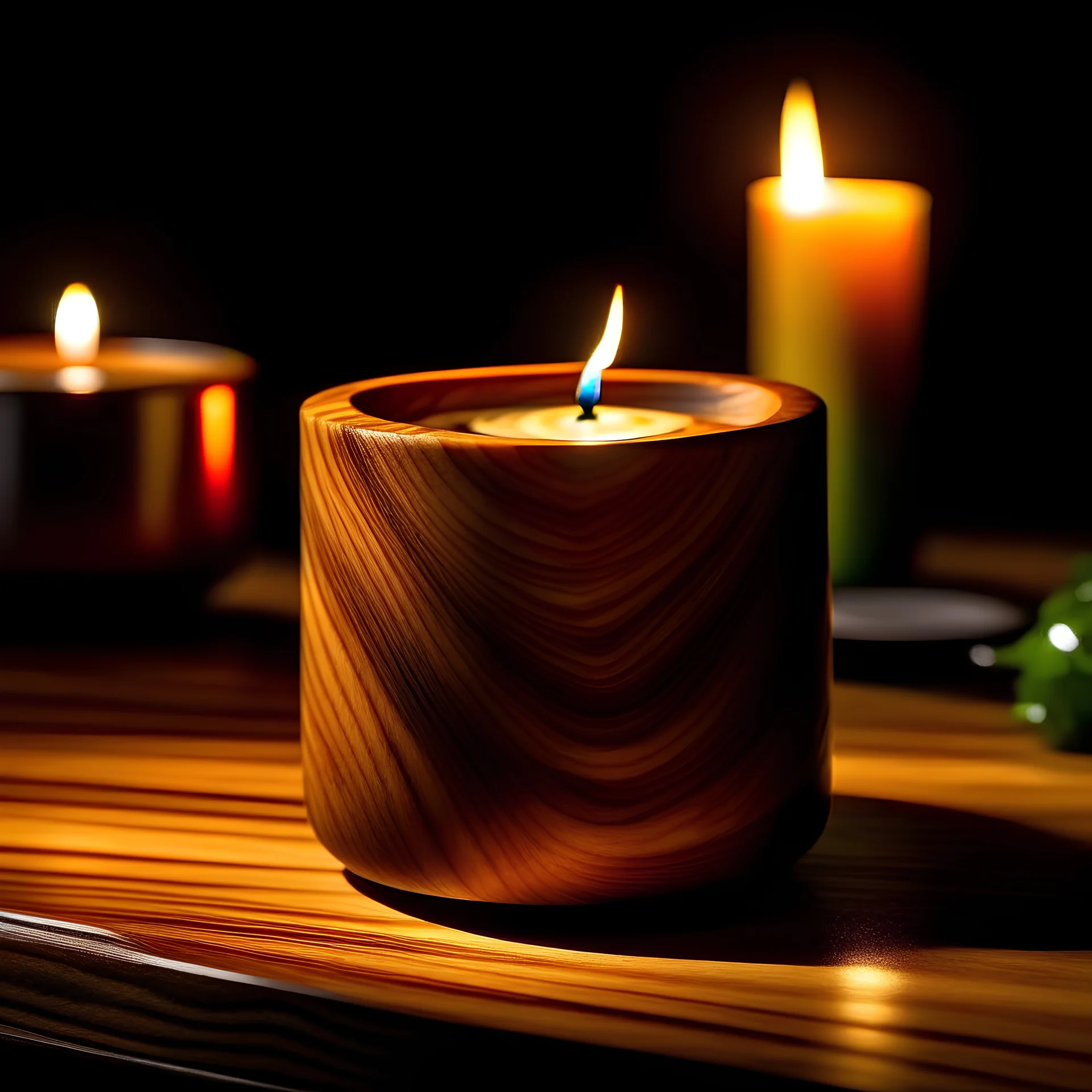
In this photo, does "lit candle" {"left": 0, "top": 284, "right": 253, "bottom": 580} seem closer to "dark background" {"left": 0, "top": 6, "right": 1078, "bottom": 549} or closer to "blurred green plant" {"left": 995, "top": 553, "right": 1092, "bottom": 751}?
"dark background" {"left": 0, "top": 6, "right": 1078, "bottom": 549}

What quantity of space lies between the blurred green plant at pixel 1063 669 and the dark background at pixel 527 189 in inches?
11.3

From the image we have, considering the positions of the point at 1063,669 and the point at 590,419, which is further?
the point at 1063,669

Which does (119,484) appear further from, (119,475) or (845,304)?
(845,304)

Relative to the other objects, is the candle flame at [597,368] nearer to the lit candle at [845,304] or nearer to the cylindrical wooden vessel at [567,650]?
the cylindrical wooden vessel at [567,650]

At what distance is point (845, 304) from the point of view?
2.13 feet

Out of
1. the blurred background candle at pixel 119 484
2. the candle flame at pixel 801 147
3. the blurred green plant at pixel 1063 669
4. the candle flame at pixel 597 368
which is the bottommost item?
the blurred green plant at pixel 1063 669

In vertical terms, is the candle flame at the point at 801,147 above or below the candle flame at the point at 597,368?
above

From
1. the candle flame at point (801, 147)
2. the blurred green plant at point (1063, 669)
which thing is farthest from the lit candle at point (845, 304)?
the blurred green plant at point (1063, 669)

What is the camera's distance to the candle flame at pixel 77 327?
2.40 feet

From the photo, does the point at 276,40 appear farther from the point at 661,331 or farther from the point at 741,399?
the point at 741,399

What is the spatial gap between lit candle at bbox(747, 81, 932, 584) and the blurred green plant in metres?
0.11

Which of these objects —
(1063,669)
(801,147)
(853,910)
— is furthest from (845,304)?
(853,910)

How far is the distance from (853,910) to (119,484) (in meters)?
0.35

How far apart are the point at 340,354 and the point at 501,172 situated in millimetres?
148
